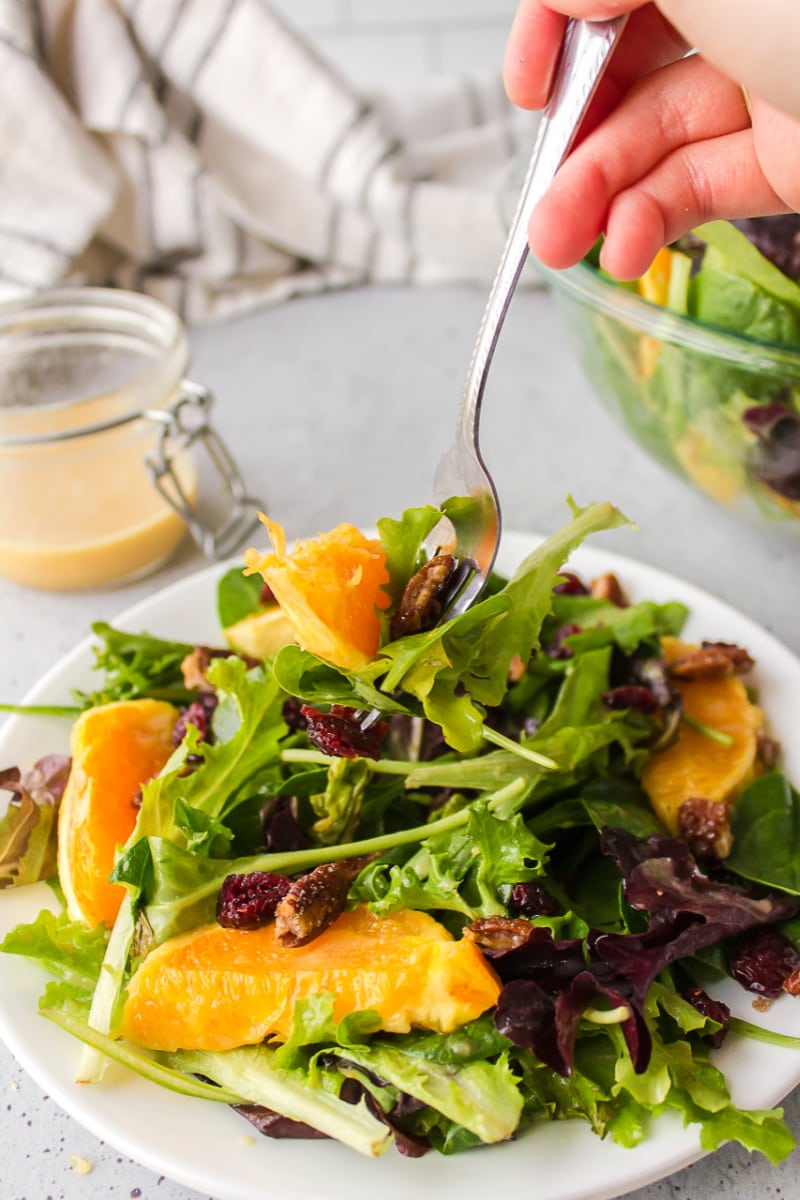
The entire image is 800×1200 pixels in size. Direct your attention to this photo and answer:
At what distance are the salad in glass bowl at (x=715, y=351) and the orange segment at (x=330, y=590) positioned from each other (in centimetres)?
79

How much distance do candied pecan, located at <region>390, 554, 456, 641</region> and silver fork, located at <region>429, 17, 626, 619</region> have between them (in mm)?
31

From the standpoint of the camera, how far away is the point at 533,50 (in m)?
1.28

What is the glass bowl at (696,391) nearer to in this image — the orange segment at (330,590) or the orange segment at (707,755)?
the orange segment at (707,755)

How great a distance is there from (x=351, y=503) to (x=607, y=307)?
83 cm

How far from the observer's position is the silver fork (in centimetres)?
121

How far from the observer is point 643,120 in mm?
1388

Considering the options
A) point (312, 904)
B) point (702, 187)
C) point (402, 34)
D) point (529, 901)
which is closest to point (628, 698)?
point (529, 901)

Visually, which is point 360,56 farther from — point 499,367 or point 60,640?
point 60,640

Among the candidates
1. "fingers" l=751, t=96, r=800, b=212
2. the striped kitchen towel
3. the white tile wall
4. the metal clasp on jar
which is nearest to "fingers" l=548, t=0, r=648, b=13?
"fingers" l=751, t=96, r=800, b=212

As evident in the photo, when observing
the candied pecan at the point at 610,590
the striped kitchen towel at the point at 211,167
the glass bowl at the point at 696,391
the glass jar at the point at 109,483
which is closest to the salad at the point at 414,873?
the candied pecan at the point at 610,590

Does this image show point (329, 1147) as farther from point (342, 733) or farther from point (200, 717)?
point (200, 717)

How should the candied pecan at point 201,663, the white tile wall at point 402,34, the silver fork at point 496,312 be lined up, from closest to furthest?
the silver fork at point 496,312 < the candied pecan at point 201,663 < the white tile wall at point 402,34

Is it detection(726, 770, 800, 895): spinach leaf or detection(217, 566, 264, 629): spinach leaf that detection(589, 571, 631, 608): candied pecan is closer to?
detection(726, 770, 800, 895): spinach leaf

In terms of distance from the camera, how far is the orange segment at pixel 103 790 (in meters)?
1.37
